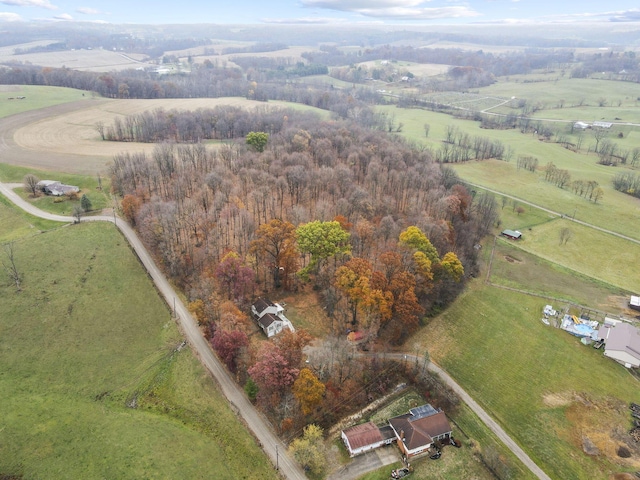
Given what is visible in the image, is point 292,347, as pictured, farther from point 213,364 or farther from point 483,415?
point 483,415

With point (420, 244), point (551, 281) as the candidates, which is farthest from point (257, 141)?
point (551, 281)

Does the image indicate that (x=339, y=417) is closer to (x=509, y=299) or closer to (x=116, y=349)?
(x=116, y=349)

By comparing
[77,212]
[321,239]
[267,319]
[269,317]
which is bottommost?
[267,319]

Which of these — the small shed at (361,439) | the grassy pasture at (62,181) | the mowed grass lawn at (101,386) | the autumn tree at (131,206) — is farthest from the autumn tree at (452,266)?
the grassy pasture at (62,181)

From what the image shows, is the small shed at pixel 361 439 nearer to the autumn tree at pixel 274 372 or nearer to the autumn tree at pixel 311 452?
the autumn tree at pixel 311 452

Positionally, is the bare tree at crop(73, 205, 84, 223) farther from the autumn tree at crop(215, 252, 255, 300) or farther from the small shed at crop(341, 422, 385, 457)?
the small shed at crop(341, 422, 385, 457)

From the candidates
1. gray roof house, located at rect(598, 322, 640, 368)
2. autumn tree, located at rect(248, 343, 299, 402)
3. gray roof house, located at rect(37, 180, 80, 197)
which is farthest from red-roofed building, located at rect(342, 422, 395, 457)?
gray roof house, located at rect(37, 180, 80, 197)
